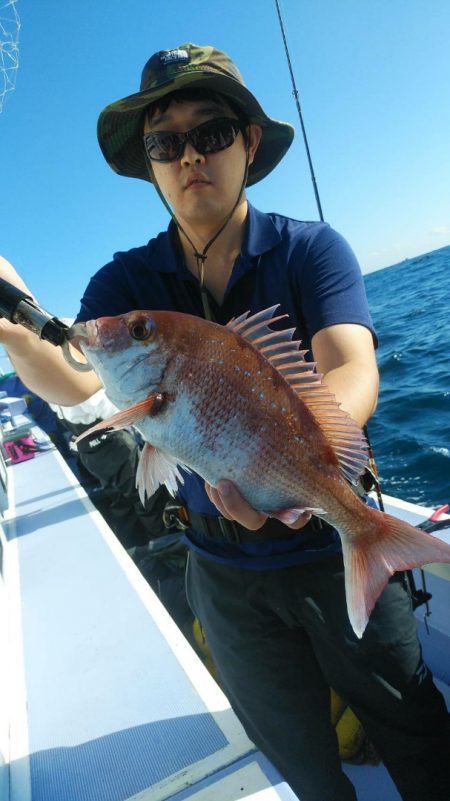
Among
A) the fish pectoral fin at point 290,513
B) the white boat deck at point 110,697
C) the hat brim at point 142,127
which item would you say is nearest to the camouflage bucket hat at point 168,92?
the hat brim at point 142,127

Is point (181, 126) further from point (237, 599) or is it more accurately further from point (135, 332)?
point (237, 599)

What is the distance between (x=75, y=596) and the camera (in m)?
2.55

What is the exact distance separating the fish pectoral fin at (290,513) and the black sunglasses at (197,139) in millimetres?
1536

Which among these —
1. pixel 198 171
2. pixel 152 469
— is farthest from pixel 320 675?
pixel 198 171

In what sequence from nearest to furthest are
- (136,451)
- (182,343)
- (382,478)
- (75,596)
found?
(182,343)
(75,596)
(136,451)
(382,478)

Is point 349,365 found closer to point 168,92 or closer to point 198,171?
point 198,171

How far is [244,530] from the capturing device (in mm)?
1977

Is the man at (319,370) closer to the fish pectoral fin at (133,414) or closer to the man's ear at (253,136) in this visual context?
the man's ear at (253,136)

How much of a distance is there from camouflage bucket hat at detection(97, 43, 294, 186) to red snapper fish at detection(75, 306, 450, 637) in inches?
44.8

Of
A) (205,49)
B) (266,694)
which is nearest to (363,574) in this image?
(266,694)

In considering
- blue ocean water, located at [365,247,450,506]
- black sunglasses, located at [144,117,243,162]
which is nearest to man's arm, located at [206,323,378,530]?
black sunglasses, located at [144,117,243,162]

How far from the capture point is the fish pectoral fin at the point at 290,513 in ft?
4.81

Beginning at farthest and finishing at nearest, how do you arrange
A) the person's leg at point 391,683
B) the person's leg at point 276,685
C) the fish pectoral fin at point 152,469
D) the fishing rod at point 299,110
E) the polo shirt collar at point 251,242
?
the fishing rod at point 299,110 → the polo shirt collar at point 251,242 → the person's leg at point 276,685 → the person's leg at point 391,683 → the fish pectoral fin at point 152,469

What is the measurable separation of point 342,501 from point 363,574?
0.84ft
